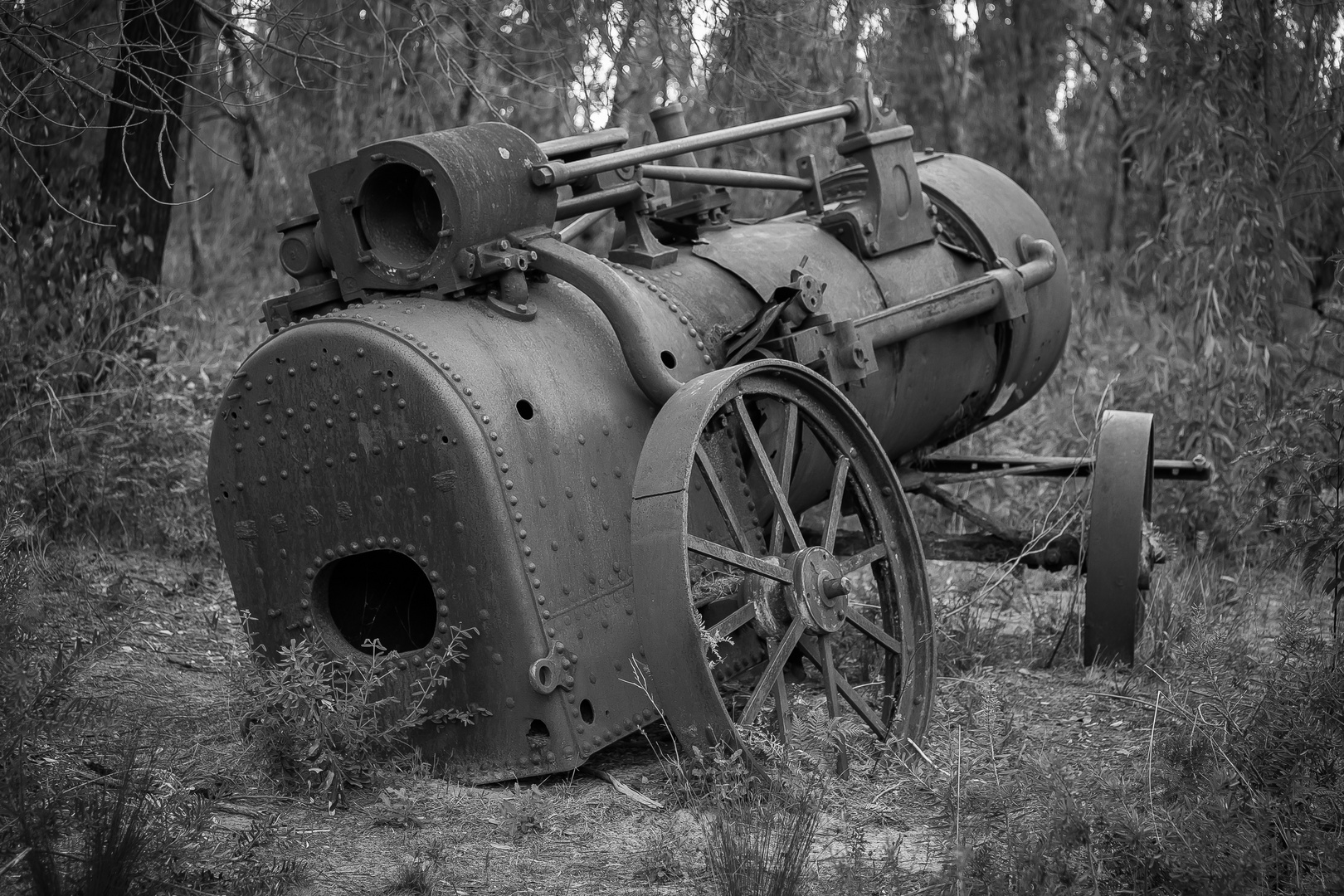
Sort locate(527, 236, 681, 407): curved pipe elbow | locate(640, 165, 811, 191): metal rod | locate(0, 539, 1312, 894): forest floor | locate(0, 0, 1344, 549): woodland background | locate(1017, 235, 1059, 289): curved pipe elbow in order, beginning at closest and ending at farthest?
locate(0, 539, 1312, 894): forest floor, locate(527, 236, 681, 407): curved pipe elbow, locate(640, 165, 811, 191): metal rod, locate(1017, 235, 1059, 289): curved pipe elbow, locate(0, 0, 1344, 549): woodland background

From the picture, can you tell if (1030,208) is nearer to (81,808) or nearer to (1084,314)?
(1084,314)

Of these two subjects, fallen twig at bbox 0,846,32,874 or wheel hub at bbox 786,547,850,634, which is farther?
wheel hub at bbox 786,547,850,634

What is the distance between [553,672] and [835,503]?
3.37ft

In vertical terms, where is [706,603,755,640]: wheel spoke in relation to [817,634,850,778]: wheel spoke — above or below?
above

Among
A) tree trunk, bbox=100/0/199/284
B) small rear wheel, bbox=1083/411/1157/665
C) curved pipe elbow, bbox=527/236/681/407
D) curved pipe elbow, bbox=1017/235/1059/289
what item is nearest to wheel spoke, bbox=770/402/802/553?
curved pipe elbow, bbox=527/236/681/407

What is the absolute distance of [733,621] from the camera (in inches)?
143

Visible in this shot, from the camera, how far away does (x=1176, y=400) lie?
24.4 feet

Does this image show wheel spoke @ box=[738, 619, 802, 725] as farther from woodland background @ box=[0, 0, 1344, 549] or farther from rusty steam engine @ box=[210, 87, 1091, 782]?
woodland background @ box=[0, 0, 1344, 549]

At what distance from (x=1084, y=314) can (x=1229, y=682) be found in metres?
5.29

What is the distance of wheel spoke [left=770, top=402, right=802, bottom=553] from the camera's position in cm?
392

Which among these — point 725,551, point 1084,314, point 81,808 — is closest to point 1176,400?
point 1084,314

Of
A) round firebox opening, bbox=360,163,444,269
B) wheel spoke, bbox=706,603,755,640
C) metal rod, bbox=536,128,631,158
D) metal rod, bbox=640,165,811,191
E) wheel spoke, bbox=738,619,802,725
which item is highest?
metal rod, bbox=536,128,631,158

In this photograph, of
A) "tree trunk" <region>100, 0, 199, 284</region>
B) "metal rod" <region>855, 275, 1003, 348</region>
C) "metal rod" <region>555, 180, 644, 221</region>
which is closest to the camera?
"metal rod" <region>555, 180, 644, 221</region>

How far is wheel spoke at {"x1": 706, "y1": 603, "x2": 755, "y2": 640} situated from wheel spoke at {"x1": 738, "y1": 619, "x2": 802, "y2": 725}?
112 mm
